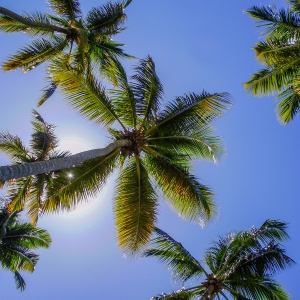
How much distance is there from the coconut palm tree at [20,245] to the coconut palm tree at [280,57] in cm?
1213

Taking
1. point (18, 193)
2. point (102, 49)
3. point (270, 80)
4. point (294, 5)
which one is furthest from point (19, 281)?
point (294, 5)

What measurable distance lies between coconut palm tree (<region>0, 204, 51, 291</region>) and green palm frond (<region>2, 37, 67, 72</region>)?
22.0ft

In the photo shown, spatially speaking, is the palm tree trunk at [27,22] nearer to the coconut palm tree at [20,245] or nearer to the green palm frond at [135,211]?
the green palm frond at [135,211]

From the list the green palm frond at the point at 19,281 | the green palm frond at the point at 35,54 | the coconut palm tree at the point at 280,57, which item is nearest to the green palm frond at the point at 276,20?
the coconut palm tree at the point at 280,57

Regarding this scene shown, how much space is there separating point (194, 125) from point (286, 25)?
4.50 metres

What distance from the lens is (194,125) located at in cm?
1272

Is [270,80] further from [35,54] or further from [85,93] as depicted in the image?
[35,54]

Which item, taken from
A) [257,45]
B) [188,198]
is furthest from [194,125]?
[257,45]

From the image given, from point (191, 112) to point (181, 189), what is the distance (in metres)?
2.55

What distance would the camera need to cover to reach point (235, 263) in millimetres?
13102

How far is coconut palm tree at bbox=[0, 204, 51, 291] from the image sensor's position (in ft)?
59.6

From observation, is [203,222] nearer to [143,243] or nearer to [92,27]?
[143,243]

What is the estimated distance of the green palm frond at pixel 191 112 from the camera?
1248 centimetres

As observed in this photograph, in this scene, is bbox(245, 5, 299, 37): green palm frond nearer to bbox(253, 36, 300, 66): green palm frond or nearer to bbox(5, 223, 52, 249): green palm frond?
bbox(253, 36, 300, 66): green palm frond
